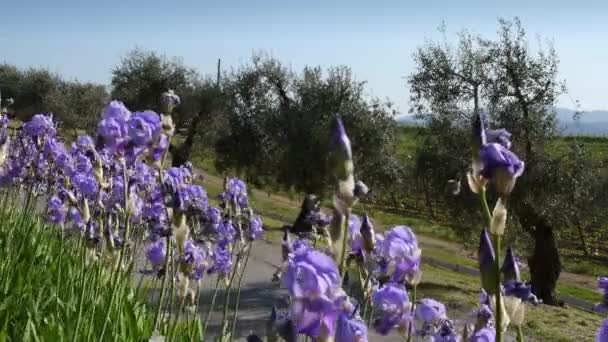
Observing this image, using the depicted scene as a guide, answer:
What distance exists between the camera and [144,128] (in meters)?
2.93

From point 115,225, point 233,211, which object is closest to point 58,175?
point 115,225

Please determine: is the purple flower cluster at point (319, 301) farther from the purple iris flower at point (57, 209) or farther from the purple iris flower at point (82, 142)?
the purple iris flower at point (57, 209)

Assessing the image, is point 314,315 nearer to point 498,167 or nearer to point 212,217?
point 498,167

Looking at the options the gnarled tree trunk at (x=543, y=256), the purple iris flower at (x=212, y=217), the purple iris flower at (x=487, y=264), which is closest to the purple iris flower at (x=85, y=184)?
the purple iris flower at (x=212, y=217)

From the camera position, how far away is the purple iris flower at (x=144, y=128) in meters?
2.92

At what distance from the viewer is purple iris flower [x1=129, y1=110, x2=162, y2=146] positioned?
2924mm

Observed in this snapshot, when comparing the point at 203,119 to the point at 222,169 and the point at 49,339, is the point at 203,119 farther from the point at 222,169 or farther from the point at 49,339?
the point at 49,339

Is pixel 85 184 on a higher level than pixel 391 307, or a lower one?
lower

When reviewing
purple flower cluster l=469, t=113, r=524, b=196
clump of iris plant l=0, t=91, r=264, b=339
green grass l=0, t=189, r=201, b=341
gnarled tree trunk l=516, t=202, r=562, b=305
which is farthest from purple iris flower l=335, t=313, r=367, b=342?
gnarled tree trunk l=516, t=202, r=562, b=305

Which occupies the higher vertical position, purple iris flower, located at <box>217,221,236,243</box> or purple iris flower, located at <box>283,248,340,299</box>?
purple iris flower, located at <box>283,248,340,299</box>

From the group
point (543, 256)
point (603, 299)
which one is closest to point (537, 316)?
point (543, 256)

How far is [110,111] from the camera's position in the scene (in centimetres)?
311

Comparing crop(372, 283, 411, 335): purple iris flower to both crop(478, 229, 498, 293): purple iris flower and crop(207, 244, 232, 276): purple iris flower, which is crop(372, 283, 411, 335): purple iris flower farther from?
crop(207, 244, 232, 276): purple iris flower

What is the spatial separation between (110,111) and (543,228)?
11.3m
